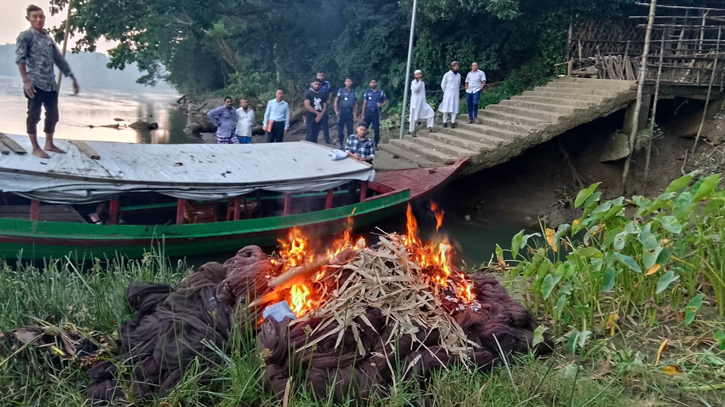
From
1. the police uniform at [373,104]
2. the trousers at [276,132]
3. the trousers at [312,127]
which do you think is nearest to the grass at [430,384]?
the trousers at [276,132]

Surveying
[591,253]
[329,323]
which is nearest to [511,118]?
[591,253]

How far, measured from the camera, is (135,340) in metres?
3.59

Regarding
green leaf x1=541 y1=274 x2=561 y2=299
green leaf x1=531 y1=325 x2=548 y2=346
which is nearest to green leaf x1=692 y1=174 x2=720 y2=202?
green leaf x1=541 y1=274 x2=561 y2=299

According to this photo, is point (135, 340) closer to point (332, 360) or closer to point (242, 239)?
point (332, 360)

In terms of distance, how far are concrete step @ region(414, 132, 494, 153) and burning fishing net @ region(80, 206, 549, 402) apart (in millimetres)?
8469

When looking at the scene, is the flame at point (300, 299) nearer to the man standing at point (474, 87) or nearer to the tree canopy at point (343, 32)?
the man standing at point (474, 87)

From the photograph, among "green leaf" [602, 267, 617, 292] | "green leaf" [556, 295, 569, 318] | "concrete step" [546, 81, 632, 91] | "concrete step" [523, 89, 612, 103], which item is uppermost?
"concrete step" [546, 81, 632, 91]

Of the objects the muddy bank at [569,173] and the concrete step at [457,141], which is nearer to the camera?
the concrete step at [457,141]

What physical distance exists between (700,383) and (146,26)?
21581 millimetres

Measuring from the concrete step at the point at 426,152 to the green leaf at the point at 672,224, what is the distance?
8728 mm

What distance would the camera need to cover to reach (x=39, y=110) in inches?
286

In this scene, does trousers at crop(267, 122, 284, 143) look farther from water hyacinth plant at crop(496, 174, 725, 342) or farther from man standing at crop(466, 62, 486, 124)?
water hyacinth plant at crop(496, 174, 725, 342)

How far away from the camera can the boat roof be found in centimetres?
710

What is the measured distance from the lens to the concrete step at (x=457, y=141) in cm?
1249
